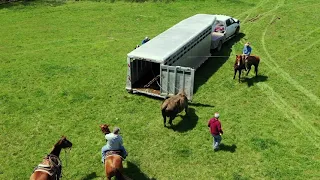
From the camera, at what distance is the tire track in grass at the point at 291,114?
Answer: 14.6 metres

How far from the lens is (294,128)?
49.9 feet

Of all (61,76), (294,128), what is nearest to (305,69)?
(294,128)

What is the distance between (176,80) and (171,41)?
2.84m

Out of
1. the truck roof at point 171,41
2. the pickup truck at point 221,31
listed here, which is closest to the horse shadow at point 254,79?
the truck roof at point 171,41

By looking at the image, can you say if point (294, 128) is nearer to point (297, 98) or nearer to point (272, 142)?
point (272, 142)

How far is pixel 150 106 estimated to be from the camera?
1700cm

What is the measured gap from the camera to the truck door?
16.5 m

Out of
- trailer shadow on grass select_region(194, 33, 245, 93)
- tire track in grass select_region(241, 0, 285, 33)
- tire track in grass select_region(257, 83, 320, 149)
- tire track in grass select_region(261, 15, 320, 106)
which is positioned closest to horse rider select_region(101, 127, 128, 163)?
trailer shadow on grass select_region(194, 33, 245, 93)

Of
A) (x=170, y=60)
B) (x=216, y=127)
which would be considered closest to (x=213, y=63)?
(x=170, y=60)

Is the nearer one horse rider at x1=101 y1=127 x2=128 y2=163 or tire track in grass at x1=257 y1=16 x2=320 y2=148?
horse rider at x1=101 y1=127 x2=128 y2=163

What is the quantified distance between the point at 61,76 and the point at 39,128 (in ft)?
18.1

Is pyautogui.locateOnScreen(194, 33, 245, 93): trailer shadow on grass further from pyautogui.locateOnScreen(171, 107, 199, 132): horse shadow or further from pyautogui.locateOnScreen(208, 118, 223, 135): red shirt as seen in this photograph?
pyautogui.locateOnScreen(208, 118, 223, 135): red shirt

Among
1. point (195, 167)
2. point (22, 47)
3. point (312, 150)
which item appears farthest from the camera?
point (22, 47)

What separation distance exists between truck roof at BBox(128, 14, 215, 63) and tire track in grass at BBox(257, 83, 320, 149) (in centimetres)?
483
